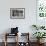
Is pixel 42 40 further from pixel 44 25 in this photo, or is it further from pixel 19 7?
pixel 19 7

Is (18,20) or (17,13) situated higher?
(17,13)

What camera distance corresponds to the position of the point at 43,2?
7160 millimetres

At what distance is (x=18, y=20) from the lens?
7.19 metres

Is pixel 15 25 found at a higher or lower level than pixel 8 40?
higher

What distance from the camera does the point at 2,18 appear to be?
23.5 ft

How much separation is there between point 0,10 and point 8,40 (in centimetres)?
148

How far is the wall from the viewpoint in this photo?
7117 mm

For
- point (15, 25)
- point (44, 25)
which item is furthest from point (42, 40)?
point (15, 25)

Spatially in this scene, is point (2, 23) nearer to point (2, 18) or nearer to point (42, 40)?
point (2, 18)

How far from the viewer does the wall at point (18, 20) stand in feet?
23.4

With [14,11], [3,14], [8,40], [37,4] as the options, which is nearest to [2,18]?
[3,14]

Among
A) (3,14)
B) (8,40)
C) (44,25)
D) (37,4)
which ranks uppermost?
(37,4)

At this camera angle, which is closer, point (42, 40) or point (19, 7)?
point (42, 40)

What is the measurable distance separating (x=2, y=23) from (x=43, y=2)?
A: 2182 mm
